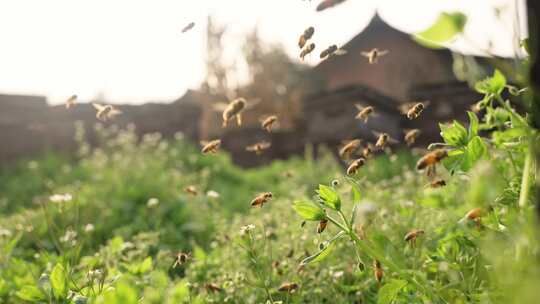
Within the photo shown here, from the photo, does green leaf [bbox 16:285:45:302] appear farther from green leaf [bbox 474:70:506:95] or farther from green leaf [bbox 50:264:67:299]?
green leaf [bbox 474:70:506:95]

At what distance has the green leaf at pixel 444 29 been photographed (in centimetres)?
124

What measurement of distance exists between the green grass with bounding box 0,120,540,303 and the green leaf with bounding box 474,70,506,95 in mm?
269

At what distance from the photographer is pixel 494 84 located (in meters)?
1.91

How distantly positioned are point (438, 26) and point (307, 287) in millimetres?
1997

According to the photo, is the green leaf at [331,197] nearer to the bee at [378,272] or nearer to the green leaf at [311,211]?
the green leaf at [311,211]

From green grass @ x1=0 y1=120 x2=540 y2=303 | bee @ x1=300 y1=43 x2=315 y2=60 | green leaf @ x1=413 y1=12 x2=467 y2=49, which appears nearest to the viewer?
green leaf @ x1=413 y1=12 x2=467 y2=49

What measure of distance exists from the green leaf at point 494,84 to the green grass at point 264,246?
0.88 ft

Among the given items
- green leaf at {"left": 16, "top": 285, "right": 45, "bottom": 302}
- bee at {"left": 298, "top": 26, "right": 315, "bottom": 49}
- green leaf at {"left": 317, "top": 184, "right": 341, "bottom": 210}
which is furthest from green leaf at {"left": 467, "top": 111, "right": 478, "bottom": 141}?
green leaf at {"left": 16, "top": 285, "right": 45, "bottom": 302}

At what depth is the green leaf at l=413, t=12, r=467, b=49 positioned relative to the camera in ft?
4.08

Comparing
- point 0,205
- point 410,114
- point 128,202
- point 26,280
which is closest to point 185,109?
point 0,205

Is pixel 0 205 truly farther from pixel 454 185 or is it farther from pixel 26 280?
pixel 454 185

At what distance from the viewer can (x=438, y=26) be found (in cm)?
126

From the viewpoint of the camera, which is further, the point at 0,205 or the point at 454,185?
the point at 0,205

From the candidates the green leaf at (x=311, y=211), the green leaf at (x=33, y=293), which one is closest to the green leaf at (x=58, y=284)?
the green leaf at (x=33, y=293)
